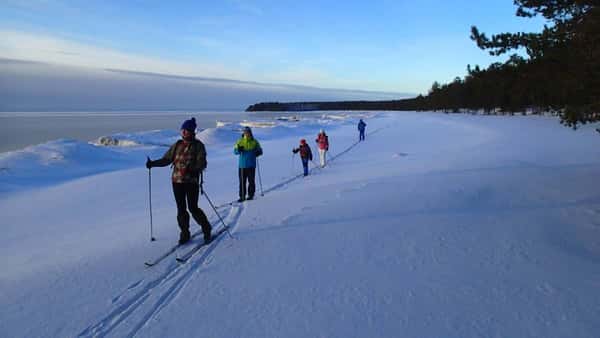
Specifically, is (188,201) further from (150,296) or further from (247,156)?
(247,156)

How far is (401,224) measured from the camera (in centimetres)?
631

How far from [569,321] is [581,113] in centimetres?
545

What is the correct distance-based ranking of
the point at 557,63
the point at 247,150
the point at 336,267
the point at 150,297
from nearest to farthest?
the point at 150,297
the point at 336,267
the point at 557,63
the point at 247,150

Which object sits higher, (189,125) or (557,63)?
(557,63)

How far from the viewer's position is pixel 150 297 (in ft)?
14.0

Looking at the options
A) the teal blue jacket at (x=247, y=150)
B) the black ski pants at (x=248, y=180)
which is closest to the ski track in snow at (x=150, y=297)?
the black ski pants at (x=248, y=180)

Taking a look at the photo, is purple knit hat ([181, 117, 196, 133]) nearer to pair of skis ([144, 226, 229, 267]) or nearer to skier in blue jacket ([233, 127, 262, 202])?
pair of skis ([144, 226, 229, 267])

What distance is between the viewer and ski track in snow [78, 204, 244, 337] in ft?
12.2

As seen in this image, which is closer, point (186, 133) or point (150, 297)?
point (150, 297)

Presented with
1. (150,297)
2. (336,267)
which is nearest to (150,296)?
(150,297)

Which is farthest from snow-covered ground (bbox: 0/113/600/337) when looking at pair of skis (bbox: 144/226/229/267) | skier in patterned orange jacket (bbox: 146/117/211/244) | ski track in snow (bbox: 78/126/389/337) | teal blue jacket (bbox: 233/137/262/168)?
teal blue jacket (bbox: 233/137/262/168)

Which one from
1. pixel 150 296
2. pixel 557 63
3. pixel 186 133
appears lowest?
pixel 150 296

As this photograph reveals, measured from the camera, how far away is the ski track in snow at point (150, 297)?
3.71 meters

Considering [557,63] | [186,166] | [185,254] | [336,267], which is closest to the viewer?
[336,267]
